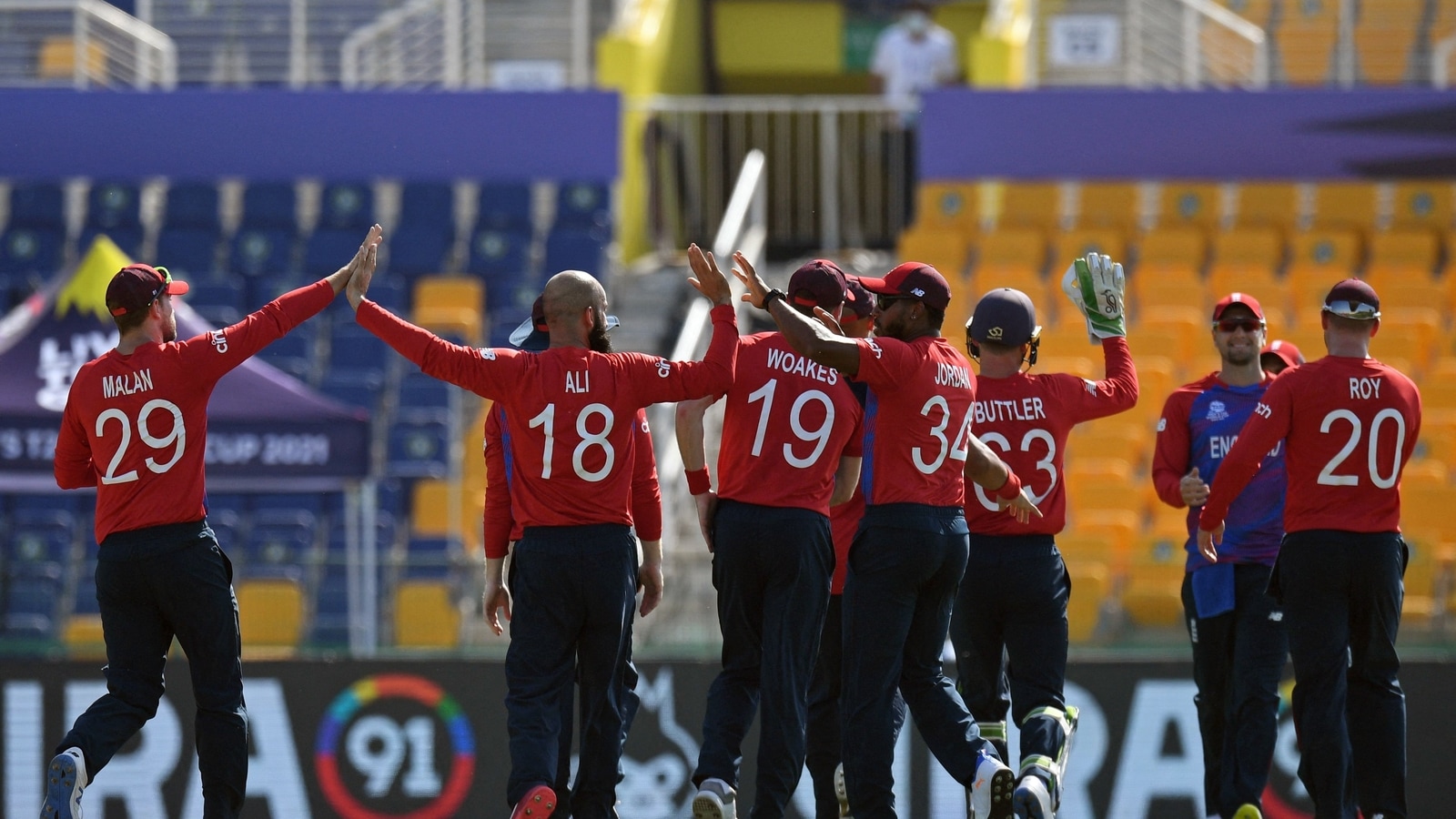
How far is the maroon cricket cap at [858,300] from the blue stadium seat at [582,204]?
8.02 meters

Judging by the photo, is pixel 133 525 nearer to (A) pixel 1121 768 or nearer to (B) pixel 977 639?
(B) pixel 977 639

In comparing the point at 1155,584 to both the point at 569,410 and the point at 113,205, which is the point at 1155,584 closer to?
the point at 569,410

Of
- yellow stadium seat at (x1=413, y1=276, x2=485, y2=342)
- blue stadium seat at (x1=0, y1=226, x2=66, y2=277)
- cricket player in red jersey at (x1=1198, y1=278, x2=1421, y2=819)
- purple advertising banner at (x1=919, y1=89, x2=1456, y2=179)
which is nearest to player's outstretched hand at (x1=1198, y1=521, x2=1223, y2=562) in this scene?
cricket player in red jersey at (x1=1198, y1=278, x2=1421, y2=819)

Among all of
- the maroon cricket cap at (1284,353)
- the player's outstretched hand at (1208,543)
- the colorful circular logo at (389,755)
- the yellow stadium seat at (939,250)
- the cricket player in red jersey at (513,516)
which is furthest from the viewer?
the yellow stadium seat at (939,250)

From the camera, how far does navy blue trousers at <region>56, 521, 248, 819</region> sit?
720 cm

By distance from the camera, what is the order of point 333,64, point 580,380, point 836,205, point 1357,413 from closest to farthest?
point 580,380 < point 1357,413 < point 836,205 < point 333,64

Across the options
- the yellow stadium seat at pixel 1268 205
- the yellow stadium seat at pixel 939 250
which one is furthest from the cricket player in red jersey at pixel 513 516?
the yellow stadium seat at pixel 1268 205

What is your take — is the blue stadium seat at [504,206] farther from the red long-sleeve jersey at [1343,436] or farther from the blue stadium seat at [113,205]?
the red long-sleeve jersey at [1343,436]

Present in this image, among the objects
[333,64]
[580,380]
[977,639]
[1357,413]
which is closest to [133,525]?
[580,380]

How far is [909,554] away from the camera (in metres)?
7.01

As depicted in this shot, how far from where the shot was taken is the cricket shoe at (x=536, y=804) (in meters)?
6.66

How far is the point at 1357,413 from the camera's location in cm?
762

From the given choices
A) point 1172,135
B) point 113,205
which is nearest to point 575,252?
point 113,205

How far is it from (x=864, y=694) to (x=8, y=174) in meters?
11.6
